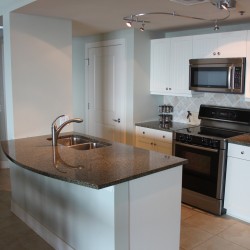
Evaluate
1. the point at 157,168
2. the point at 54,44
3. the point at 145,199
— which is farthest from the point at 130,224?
the point at 54,44

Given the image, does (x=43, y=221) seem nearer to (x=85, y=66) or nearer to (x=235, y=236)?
(x=235, y=236)

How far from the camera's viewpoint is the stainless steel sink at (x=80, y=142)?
10.4ft

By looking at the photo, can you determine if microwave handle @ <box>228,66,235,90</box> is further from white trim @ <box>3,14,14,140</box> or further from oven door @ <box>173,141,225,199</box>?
white trim @ <box>3,14,14,140</box>

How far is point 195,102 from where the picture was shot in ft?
14.3

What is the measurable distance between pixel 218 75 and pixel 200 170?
1.15m

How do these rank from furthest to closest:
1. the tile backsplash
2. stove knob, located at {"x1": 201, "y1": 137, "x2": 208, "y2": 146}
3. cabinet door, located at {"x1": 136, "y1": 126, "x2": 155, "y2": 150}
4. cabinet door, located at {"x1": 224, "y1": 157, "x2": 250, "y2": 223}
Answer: cabinet door, located at {"x1": 136, "y1": 126, "x2": 155, "y2": 150}
the tile backsplash
stove knob, located at {"x1": 201, "y1": 137, "x2": 208, "y2": 146}
cabinet door, located at {"x1": 224, "y1": 157, "x2": 250, "y2": 223}

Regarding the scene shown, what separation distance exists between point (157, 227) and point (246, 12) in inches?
89.4

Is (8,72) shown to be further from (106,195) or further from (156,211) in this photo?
(156,211)

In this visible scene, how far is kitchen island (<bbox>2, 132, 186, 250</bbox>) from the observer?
6.93 ft

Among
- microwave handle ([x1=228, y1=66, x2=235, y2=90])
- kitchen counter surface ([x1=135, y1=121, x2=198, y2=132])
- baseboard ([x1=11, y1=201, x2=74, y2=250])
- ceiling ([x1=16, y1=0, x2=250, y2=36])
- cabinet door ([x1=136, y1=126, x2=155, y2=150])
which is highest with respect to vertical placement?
ceiling ([x1=16, y1=0, x2=250, y2=36])

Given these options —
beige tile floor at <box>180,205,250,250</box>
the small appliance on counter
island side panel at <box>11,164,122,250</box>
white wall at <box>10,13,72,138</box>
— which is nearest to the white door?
the small appliance on counter

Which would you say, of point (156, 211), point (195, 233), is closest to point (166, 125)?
point (195, 233)

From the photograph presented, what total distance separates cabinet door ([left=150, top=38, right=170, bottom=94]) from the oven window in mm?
1035

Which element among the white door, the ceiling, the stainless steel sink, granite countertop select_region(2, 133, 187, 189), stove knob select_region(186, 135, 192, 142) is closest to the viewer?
granite countertop select_region(2, 133, 187, 189)
